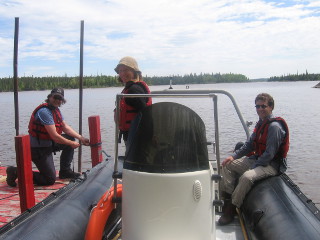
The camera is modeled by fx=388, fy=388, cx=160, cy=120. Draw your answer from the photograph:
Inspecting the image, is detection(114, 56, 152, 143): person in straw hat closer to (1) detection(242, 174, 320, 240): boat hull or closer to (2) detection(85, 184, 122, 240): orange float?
(2) detection(85, 184, 122, 240): orange float

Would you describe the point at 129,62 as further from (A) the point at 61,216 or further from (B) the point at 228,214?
(B) the point at 228,214

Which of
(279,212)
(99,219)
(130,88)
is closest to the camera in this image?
(99,219)

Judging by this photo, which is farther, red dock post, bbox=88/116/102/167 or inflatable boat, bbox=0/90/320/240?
red dock post, bbox=88/116/102/167

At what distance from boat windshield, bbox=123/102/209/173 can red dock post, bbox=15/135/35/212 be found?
6.39 feet

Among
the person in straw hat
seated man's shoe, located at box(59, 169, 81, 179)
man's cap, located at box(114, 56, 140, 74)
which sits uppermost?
man's cap, located at box(114, 56, 140, 74)

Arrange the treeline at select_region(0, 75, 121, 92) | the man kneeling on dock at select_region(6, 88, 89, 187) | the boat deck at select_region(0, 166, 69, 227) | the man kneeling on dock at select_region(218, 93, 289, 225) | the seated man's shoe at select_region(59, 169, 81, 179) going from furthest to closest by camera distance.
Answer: the treeline at select_region(0, 75, 121, 92)
the seated man's shoe at select_region(59, 169, 81, 179)
the man kneeling on dock at select_region(6, 88, 89, 187)
the boat deck at select_region(0, 166, 69, 227)
the man kneeling on dock at select_region(218, 93, 289, 225)

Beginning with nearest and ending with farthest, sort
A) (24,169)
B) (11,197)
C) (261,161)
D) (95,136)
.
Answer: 1. (261,161)
2. (24,169)
3. (11,197)
4. (95,136)

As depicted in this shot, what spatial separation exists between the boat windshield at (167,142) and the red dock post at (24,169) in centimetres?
195

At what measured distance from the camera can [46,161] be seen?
5.23 meters

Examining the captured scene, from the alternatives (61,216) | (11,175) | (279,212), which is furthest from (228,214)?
(11,175)

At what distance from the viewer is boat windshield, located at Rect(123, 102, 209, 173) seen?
2326mm

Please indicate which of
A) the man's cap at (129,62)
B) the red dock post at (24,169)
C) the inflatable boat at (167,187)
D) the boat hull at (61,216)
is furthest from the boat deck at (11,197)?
the man's cap at (129,62)

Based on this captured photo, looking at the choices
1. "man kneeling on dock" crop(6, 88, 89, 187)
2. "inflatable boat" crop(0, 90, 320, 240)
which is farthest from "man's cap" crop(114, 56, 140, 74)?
"man kneeling on dock" crop(6, 88, 89, 187)

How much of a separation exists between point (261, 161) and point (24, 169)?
243cm
